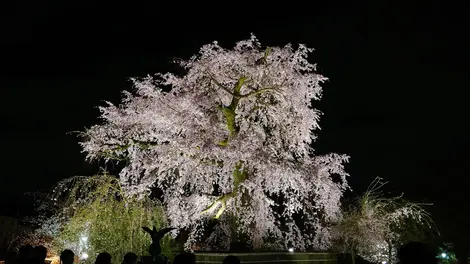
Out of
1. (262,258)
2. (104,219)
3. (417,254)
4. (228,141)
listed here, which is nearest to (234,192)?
(228,141)

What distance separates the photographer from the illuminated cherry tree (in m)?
13.5

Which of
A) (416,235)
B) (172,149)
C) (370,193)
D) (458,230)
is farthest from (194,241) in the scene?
(458,230)

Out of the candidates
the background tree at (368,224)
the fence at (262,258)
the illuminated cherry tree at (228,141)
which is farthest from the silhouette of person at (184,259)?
the background tree at (368,224)

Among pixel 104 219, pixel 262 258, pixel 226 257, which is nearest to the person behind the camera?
pixel 226 257

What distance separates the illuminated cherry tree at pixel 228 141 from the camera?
13.5 m

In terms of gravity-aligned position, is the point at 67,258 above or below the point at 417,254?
above

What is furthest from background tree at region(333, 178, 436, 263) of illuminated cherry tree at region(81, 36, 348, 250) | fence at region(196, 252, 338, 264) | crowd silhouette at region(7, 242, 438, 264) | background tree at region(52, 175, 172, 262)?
crowd silhouette at region(7, 242, 438, 264)

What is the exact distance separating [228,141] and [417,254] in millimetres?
10257

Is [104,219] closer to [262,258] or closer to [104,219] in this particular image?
Result: [104,219]

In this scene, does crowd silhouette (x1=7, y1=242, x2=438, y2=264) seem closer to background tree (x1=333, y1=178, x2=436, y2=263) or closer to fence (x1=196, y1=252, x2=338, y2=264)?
fence (x1=196, y1=252, x2=338, y2=264)

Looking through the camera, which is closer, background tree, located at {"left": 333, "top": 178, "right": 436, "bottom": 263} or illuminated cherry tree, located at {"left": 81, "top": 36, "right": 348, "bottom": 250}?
illuminated cherry tree, located at {"left": 81, "top": 36, "right": 348, "bottom": 250}

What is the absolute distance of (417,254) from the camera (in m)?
3.46

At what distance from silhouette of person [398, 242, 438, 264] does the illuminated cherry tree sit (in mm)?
9408

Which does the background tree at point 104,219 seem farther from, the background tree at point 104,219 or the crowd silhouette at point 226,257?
the crowd silhouette at point 226,257
